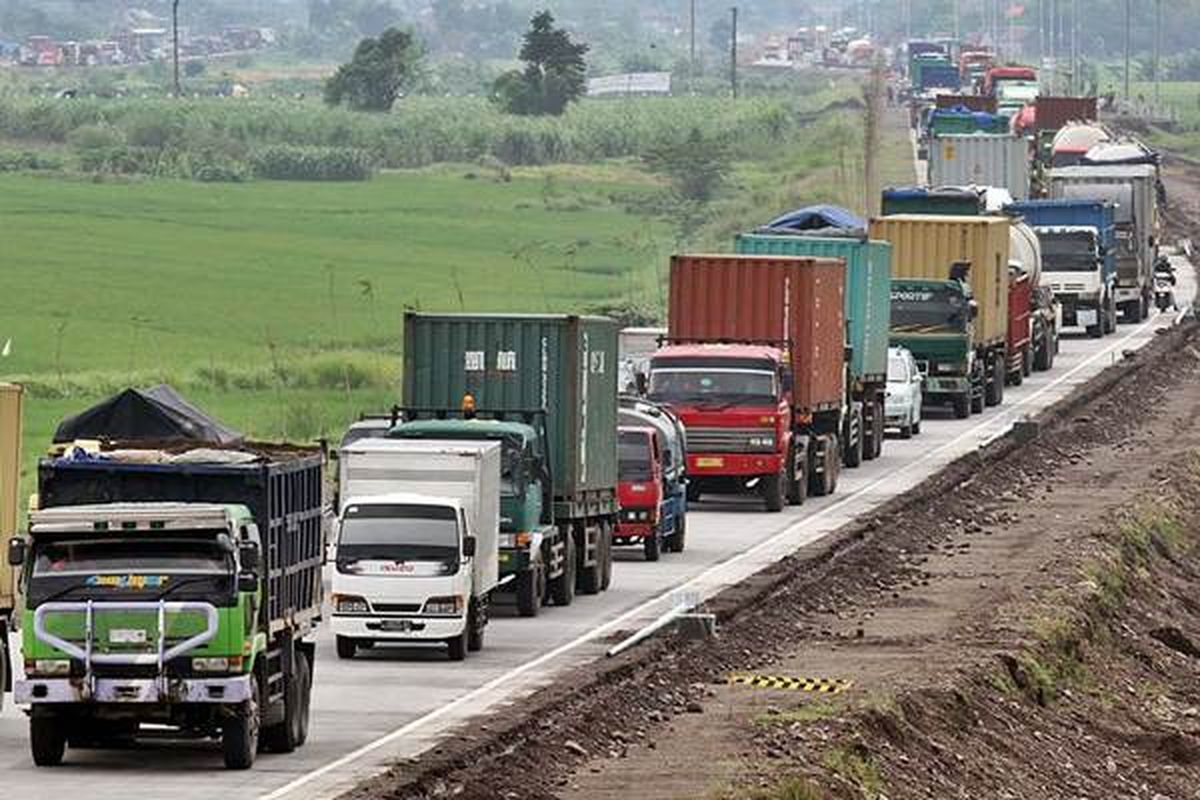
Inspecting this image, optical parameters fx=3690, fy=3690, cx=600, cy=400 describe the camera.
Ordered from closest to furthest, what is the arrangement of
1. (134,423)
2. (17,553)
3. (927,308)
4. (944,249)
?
(17,553), (134,423), (927,308), (944,249)

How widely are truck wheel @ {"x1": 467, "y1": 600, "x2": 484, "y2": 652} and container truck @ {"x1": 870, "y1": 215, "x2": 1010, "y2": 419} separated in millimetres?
36108

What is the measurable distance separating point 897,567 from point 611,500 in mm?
4627

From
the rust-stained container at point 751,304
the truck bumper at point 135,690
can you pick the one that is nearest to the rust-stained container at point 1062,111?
the rust-stained container at point 751,304

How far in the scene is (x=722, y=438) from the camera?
55562mm

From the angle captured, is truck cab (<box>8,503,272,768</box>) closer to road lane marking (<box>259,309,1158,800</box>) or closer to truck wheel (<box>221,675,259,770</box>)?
truck wheel (<box>221,675,259,770</box>)

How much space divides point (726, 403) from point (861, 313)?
10731 millimetres

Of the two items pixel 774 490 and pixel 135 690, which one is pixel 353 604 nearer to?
pixel 135 690

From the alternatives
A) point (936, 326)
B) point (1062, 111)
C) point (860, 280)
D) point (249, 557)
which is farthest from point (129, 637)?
point (1062, 111)

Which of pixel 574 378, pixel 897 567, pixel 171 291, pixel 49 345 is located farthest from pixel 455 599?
pixel 171 291

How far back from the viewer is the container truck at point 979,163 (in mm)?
114125

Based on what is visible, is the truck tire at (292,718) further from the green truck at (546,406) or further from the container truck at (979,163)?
the container truck at (979,163)

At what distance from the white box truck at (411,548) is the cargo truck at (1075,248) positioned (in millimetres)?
56798

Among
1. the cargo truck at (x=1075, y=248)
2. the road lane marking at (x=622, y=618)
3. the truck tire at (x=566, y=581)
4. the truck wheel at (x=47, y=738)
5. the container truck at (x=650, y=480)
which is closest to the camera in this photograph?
the truck wheel at (x=47, y=738)

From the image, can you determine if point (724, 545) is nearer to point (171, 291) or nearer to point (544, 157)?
point (171, 291)
